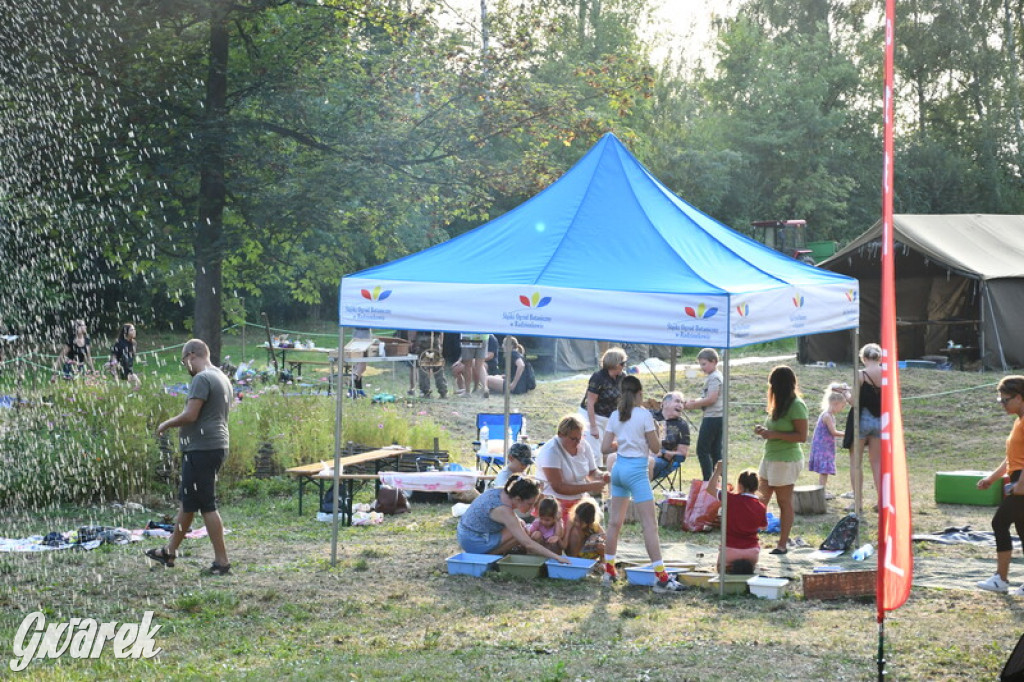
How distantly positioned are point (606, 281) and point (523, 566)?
2300 mm

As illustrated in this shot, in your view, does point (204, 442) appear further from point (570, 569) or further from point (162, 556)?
point (570, 569)

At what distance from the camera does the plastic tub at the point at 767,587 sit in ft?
26.3

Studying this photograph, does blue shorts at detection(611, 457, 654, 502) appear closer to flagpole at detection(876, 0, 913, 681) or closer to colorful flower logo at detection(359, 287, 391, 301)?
colorful flower logo at detection(359, 287, 391, 301)

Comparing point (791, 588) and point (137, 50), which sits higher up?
point (137, 50)

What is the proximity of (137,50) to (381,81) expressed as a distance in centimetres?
442

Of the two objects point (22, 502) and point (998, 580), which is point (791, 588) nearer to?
point (998, 580)

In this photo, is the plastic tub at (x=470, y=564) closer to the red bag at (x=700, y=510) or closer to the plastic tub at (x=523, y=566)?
the plastic tub at (x=523, y=566)

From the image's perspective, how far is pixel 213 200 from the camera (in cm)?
1936

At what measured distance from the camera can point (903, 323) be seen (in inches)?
915

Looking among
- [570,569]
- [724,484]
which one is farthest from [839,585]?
[570,569]

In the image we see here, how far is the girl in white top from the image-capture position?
8.30 metres

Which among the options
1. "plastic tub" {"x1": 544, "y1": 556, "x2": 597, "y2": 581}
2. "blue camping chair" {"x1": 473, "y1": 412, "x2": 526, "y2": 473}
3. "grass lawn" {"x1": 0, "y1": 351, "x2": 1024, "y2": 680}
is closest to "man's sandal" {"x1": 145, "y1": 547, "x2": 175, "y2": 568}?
"grass lawn" {"x1": 0, "y1": 351, "x2": 1024, "y2": 680}

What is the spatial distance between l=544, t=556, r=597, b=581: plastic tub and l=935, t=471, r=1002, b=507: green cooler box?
5.52 metres

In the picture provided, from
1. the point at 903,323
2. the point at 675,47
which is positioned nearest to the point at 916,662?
the point at 903,323
